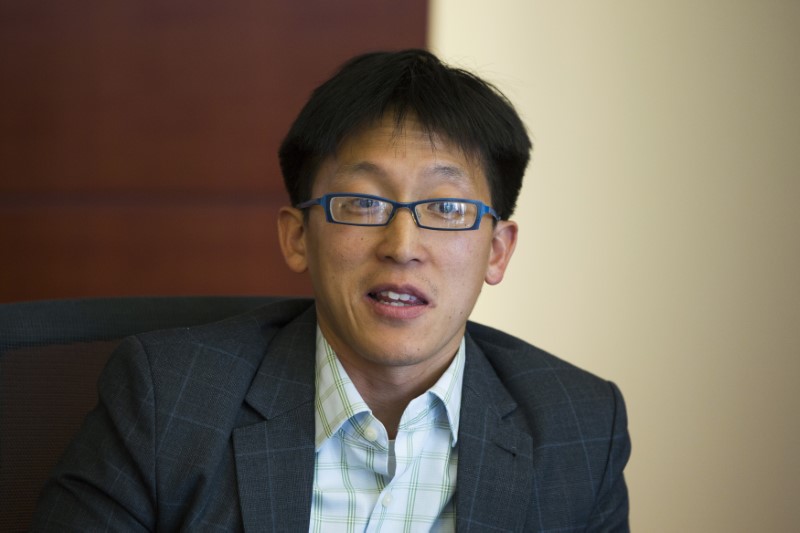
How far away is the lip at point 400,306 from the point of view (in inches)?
51.9

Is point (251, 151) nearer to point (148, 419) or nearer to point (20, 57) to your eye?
point (20, 57)

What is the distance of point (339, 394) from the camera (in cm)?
140

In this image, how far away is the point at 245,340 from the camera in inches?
56.7

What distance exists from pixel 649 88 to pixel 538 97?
0.30 meters

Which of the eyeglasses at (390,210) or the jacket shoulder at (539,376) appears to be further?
the jacket shoulder at (539,376)

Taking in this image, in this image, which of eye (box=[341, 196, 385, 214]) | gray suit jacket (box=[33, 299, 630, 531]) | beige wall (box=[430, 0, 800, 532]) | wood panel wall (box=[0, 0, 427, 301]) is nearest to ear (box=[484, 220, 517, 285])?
gray suit jacket (box=[33, 299, 630, 531])

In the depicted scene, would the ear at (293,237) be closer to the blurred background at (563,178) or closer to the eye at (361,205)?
the eye at (361,205)

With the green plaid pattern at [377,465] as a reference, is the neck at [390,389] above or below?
above

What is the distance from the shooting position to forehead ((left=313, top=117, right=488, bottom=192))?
1.35 meters

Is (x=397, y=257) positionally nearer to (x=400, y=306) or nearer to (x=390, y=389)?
(x=400, y=306)

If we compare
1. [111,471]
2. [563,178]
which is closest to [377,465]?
[111,471]

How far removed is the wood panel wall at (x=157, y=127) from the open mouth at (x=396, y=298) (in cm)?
112

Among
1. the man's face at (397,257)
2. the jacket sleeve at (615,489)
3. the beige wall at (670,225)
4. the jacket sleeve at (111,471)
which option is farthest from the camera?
the beige wall at (670,225)

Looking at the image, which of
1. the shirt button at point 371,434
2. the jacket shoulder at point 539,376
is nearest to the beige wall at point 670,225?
the jacket shoulder at point 539,376
